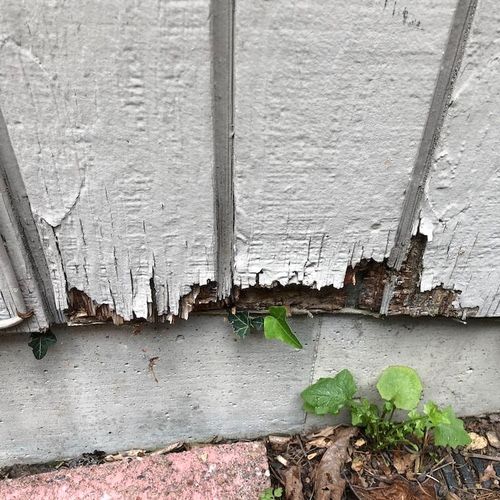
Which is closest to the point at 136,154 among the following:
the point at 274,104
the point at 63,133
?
the point at 63,133

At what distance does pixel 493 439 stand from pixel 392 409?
→ 43 centimetres

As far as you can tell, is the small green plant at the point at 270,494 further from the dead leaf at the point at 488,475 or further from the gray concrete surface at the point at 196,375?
the dead leaf at the point at 488,475

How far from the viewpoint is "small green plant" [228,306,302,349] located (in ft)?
3.93

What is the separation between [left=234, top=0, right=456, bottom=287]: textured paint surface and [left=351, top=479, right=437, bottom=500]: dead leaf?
662 millimetres

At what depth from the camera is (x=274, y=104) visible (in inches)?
35.7

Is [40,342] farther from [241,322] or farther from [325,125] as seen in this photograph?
[325,125]

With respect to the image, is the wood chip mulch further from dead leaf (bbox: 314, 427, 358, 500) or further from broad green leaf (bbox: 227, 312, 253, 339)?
broad green leaf (bbox: 227, 312, 253, 339)

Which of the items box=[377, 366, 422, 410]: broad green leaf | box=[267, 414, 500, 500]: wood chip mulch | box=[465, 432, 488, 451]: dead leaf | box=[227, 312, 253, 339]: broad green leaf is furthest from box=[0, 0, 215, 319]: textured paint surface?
box=[465, 432, 488, 451]: dead leaf

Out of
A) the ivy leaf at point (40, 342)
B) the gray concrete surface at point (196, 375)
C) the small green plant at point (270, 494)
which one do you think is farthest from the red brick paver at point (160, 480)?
Result: the ivy leaf at point (40, 342)

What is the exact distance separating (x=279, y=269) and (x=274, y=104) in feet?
1.28

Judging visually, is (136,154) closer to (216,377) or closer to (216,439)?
(216,377)

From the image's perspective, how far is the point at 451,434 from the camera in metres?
1.38

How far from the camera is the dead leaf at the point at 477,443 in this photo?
1574 millimetres

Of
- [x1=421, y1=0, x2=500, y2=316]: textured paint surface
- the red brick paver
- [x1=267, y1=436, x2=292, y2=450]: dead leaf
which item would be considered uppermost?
[x1=421, y1=0, x2=500, y2=316]: textured paint surface
